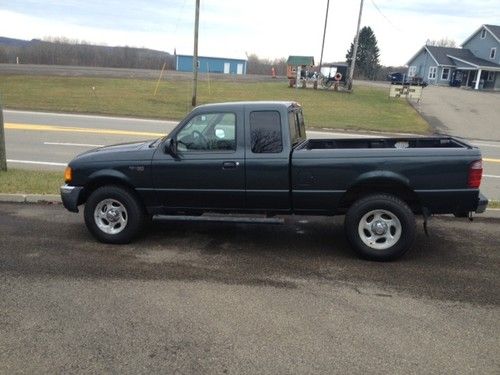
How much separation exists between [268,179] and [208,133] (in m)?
0.92

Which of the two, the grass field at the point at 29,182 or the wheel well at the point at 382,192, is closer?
the wheel well at the point at 382,192

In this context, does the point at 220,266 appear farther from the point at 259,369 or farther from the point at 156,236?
the point at 259,369

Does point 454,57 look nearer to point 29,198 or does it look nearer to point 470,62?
point 470,62

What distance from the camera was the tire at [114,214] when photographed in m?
6.14

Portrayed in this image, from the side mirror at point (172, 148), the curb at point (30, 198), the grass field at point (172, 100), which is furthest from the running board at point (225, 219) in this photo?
the grass field at point (172, 100)

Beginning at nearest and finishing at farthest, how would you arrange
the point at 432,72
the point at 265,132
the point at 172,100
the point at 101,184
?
the point at 265,132, the point at 101,184, the point at 172,100, the point at 432,72

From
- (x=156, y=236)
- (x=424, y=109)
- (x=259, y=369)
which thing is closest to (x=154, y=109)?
(x=424, y=109)

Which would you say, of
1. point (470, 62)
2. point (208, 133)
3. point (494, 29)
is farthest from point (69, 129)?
point (494, 29)

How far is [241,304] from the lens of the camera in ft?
15.0

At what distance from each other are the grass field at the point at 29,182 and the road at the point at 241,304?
1474 mm


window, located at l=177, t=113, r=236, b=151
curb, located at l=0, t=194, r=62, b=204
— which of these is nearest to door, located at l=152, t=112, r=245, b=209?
window, located at l=177, t=113, r=236, b=151

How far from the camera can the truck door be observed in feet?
19.2

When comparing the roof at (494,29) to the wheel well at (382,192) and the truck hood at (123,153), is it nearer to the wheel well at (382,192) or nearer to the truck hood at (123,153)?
the wheel well at (382,192)

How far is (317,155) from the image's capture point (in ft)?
18.9
